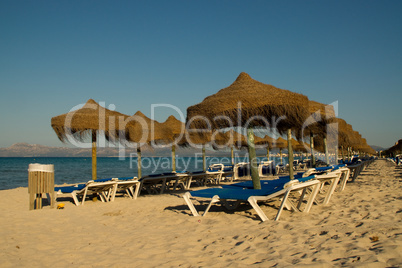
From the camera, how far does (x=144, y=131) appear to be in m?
9.38

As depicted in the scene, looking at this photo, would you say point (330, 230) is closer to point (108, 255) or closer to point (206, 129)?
A: point (108, 255)

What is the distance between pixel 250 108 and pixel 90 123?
449cm

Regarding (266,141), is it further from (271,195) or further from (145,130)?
(271,195)

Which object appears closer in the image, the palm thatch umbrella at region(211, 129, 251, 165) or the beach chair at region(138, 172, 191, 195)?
the beach chair at region(138, 172, 191, 195)

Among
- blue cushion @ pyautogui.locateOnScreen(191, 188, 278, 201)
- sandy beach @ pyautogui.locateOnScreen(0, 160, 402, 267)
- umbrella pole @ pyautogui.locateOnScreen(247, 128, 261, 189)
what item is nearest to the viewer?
sandy beach @ pyautogui.locateOnScreen(0, 160, 402, 267)

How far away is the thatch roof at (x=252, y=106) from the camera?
4828mm

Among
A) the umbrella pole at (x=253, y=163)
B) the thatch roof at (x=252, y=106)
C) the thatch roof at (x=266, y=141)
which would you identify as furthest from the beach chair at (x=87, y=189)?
the thatch roof at (x=266, y=141)

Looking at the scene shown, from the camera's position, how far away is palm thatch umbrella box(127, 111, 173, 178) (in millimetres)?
8703

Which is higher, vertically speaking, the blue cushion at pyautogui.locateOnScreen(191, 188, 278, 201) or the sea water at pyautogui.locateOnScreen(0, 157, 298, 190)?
the blue cushion at pyautogui.locateOnScreen(191, 188, 278, 201)

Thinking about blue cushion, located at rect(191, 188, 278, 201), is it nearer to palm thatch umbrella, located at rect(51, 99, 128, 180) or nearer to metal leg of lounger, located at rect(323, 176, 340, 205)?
metal leg of lounger, located at rect(323, 176, 340, 205)

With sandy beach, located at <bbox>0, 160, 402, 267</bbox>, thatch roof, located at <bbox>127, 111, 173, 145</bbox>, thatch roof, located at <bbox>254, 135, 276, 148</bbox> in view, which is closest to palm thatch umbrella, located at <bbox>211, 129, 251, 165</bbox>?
Result: thatch roof, located at <bbox>254, 135, 276, 148</bbox>

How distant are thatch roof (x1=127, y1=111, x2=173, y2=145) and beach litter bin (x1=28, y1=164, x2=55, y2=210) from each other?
308 cm

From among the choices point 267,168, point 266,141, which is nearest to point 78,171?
point 266,141

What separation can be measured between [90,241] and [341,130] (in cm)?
1025
